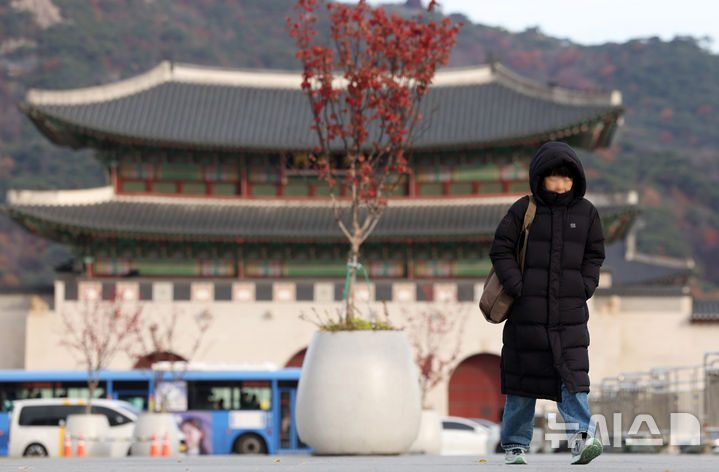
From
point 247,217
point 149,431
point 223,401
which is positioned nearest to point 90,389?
point 223,401

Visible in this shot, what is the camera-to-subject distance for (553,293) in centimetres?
824

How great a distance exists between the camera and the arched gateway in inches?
1405

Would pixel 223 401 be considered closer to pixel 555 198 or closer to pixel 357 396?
pixel 357 396

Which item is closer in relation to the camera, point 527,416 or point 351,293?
point 527,416

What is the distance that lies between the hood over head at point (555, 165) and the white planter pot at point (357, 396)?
204 inches

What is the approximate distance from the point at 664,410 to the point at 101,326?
20973 mm

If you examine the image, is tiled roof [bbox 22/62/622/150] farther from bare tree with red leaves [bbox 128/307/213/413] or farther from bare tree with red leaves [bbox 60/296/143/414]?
bare tree with red leaves [bbox 128/307/213/413]

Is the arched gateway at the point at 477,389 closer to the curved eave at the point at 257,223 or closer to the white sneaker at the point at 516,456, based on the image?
the curved eave at the point at 257,223

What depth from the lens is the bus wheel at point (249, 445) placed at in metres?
27.9

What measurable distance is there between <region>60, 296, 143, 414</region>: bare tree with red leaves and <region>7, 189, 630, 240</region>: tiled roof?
220cm

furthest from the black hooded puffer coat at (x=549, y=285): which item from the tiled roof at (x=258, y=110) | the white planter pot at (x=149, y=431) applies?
the tiled roof at (x=258, y=110)

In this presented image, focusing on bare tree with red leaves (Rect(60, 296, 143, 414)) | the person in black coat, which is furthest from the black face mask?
bare tree with red leaves (Rect(60, 296, 143, 414))

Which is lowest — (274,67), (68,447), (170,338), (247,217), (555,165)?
(68,447)

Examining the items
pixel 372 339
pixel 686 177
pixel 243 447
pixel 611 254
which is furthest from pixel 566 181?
pixel 686 177
